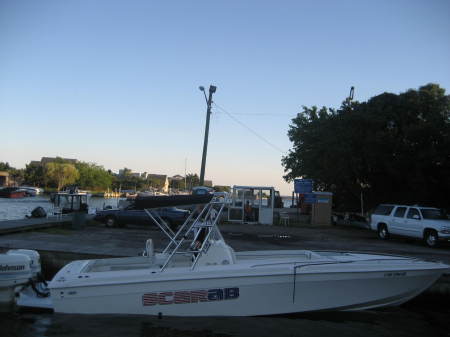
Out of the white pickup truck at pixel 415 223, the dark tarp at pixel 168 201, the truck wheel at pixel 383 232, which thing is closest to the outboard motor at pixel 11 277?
the dark tarp at pixel 168 201

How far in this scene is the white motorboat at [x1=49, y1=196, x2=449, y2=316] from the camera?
24.1ft

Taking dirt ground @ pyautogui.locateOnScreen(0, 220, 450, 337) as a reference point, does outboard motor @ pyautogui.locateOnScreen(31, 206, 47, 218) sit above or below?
above

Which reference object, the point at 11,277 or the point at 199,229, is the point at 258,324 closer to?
the point at 199,229

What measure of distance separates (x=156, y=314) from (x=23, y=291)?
2.70 meters

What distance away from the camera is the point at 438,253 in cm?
1434

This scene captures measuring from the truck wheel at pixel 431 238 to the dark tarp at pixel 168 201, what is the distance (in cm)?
1143

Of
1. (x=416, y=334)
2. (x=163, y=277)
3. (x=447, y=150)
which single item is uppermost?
(x=447, y=150)

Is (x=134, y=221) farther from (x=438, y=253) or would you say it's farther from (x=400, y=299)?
(x=400, y=299)

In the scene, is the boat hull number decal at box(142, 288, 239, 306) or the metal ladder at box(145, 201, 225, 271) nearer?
the boat hull number decal at box(142, 288, 239, 306)

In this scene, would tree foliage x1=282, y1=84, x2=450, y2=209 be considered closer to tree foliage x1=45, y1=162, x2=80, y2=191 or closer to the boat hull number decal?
the boat hull number decal

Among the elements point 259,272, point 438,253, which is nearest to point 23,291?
point 259,272

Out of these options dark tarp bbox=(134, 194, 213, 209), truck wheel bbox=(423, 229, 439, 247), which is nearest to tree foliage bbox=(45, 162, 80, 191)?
truck wheel bbox=(423, 229, 439, 247)

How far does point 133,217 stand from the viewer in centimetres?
2122

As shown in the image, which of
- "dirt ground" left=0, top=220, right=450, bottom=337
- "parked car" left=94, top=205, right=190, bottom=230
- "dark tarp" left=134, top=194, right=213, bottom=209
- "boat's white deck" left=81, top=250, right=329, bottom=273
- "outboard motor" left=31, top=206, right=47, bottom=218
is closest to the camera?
"dirt ground" left=0, top=220, right=450, bottom=337
